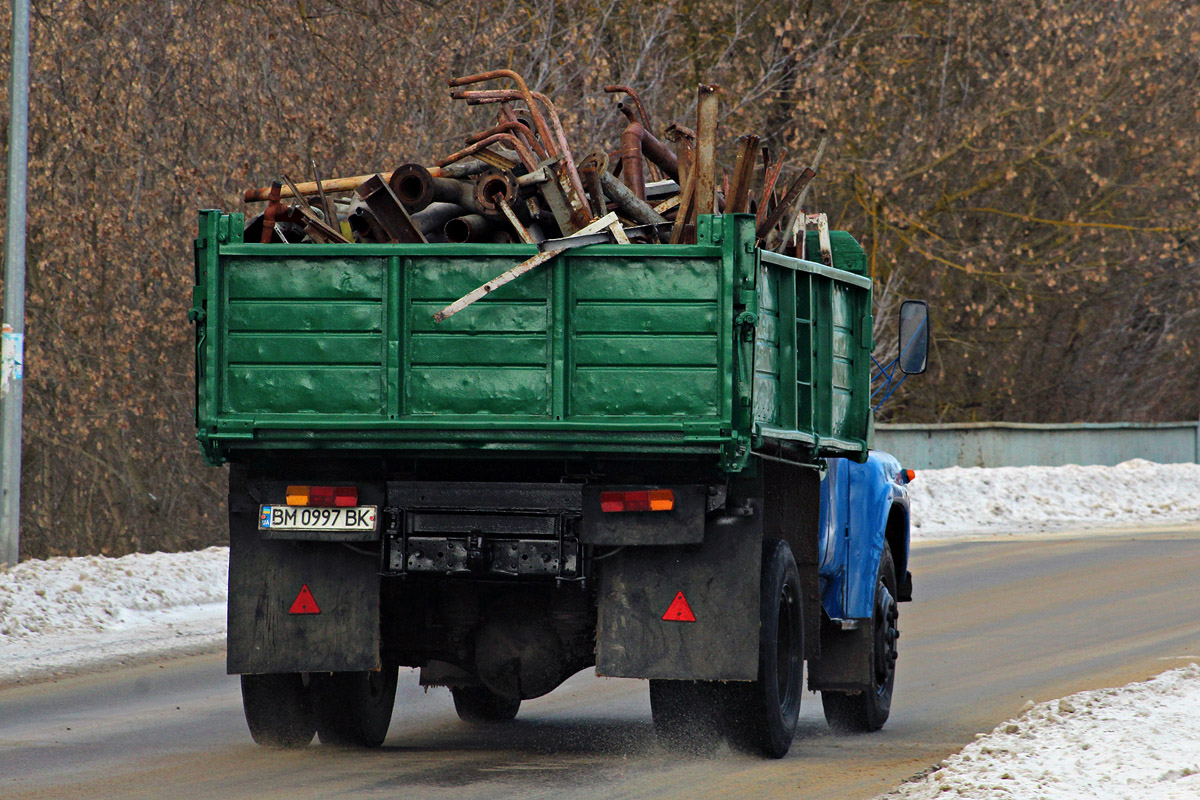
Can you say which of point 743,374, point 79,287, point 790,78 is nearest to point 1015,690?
point 743,374

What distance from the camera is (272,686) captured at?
8500 mm

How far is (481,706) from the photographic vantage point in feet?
33.2

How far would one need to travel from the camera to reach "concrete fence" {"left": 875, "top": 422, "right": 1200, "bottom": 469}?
30.9m

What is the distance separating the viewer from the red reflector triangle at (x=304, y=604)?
7.94m

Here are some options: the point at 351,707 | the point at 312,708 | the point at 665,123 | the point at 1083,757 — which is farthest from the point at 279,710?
the point at 665,123

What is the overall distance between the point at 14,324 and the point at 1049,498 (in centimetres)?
1722

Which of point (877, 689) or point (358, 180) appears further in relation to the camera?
point (877, 689)

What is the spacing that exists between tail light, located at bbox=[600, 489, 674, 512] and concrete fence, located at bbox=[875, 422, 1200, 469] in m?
22.2

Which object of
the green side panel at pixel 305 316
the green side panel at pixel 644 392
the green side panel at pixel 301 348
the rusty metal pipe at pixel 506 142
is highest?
the rusty metal pipe at pixel 506 142

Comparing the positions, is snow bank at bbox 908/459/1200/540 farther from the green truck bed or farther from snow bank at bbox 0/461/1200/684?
the green truck bed

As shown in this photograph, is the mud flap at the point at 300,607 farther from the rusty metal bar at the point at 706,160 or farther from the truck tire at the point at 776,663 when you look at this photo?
the rusty metal bar at the point at 706,160

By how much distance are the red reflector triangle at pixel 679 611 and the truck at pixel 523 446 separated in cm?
1

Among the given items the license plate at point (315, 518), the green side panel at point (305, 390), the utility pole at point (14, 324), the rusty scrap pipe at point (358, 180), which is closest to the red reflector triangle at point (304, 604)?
the license plate at point (315, 518)

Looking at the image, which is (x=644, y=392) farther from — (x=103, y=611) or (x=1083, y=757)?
(x=103, y=611)
